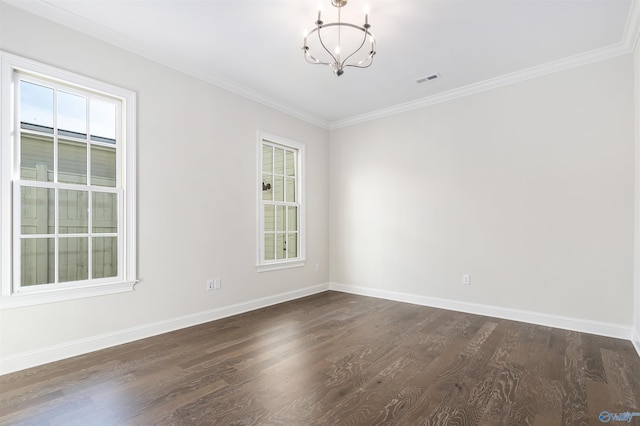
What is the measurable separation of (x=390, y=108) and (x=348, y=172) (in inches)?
47.8

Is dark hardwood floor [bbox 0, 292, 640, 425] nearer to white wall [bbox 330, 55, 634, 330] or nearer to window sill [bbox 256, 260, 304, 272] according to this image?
white wall [bbox 330, 55, 634, 330]

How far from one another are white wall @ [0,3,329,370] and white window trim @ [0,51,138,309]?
72 millimetres

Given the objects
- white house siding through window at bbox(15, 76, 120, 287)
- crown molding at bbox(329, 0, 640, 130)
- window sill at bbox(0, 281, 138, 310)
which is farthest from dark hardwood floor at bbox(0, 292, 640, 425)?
crown molding at bbox(329, 0, 640, 130)

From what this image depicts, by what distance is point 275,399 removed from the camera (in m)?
2.09

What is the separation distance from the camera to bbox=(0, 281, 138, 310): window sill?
2.47 m

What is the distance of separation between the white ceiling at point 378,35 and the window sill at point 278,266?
2340 millimetres

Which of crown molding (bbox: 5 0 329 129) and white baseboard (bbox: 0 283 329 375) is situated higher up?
crown molding (bbox: 5 0 329 129)

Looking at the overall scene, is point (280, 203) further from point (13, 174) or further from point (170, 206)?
point (13, 174)

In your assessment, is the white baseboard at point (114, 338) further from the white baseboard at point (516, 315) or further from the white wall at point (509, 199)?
the white wall at point (509, 199)

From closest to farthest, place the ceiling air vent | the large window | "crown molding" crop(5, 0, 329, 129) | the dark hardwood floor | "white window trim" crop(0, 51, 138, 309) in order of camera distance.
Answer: the dark hardwood floor → "white window trim" crop(0, 51, 138, 309) → "crown molding" crop(5, 0, 329, 129) → the ceiling air vent → the large window

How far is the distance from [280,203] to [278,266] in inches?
37.0

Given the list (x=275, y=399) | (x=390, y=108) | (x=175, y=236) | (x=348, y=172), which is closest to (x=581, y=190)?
(x=390, y=108)

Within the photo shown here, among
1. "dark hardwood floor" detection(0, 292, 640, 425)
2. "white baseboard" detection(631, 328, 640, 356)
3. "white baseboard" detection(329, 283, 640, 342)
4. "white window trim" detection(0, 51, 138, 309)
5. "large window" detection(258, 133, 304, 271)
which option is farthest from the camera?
"large window" detection(258, 133, 304, 271)

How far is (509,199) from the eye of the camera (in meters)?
3.84
